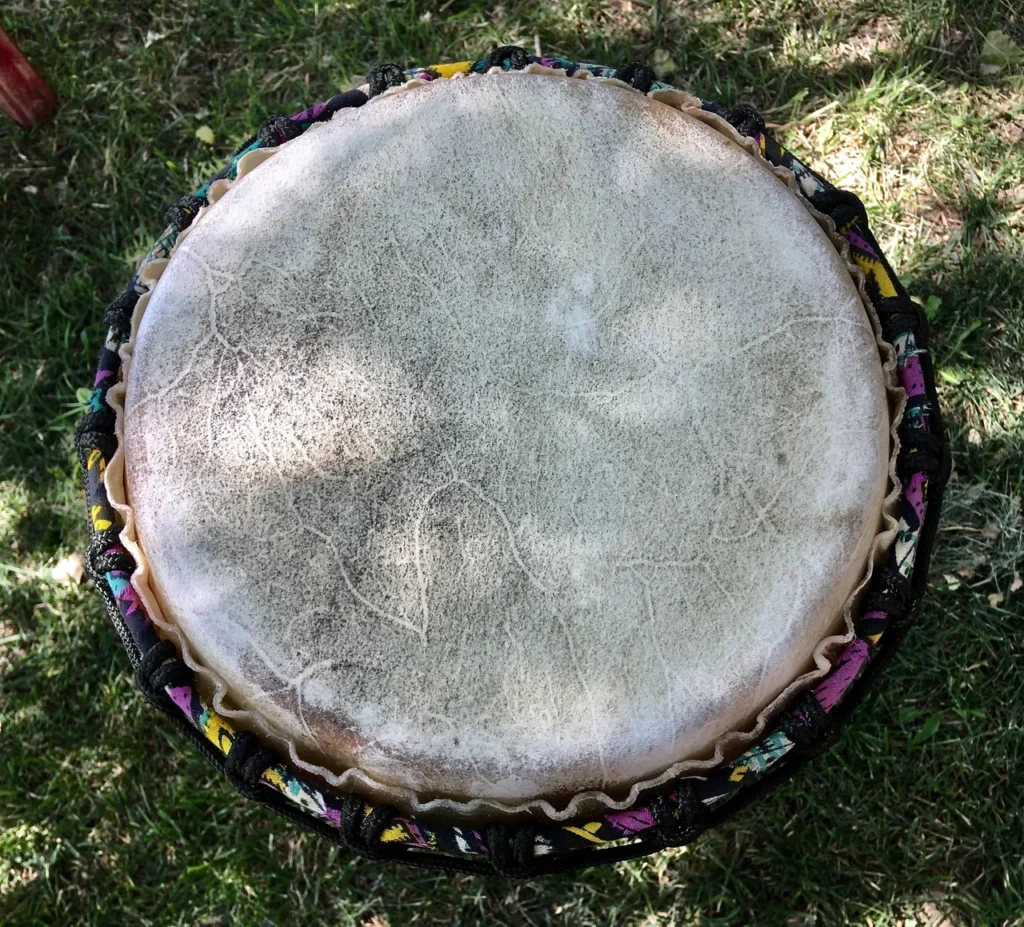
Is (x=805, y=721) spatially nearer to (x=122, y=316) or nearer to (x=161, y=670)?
(x=161, y=670)

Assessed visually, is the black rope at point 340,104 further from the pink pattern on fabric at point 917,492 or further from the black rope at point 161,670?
the pink pattern on fabric at point 917,492

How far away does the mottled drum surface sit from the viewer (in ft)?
3.55

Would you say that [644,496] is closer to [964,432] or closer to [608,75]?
[608,75]

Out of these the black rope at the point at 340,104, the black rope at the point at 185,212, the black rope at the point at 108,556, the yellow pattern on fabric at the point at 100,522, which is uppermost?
the black rope at the point at 340,104

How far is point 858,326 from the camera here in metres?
1.22

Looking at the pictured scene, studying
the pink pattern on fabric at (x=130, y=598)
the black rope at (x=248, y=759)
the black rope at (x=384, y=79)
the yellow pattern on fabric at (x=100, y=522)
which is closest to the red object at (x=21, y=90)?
the black rope at (x=384, y=79)

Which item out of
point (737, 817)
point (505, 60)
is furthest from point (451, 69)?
point (737, 817)

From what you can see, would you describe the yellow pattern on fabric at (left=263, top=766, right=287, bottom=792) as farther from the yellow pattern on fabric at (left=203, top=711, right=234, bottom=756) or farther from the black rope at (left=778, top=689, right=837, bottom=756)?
the black rope at (left=778, top=689, right=837, bottom=756)

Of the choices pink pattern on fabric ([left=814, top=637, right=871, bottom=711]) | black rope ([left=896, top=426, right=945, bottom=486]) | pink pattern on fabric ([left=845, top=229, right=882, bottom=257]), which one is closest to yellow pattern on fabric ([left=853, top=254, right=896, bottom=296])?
pink pattern on fabric ([left=845, top=229, right=882, bottom=257])

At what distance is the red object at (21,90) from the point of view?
88.6 inches

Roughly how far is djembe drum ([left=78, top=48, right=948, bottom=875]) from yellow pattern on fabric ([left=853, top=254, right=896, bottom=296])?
3.4 inches

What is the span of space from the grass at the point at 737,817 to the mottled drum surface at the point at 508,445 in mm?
1021

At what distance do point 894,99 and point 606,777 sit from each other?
6.44 ft

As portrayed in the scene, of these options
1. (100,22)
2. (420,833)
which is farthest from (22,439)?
(420,833)
